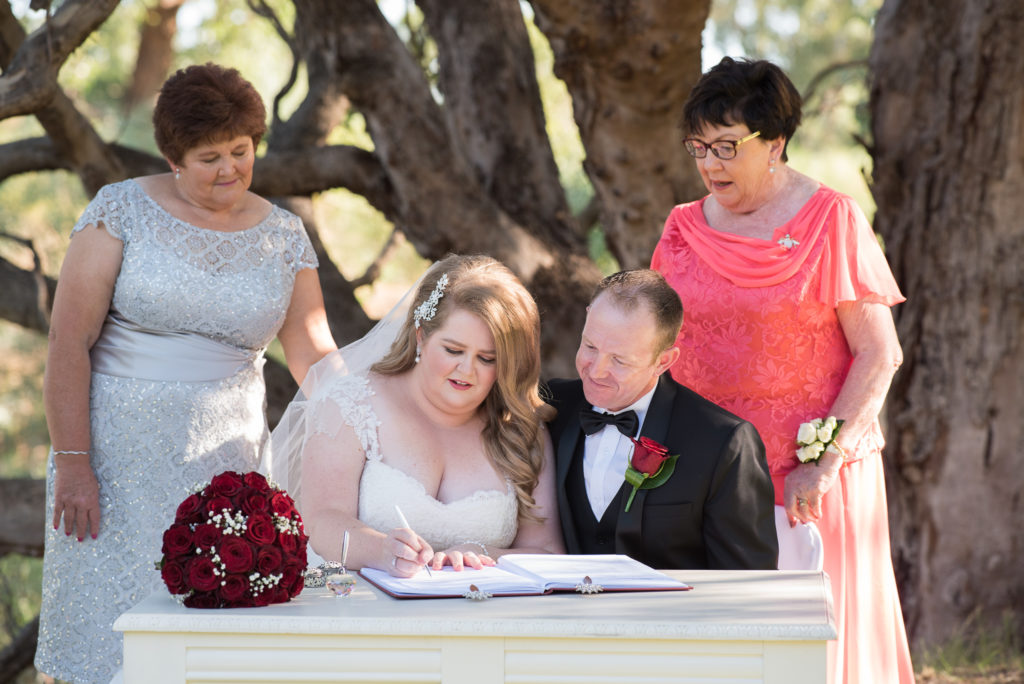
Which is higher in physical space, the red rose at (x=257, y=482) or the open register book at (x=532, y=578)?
the red rose at (x=257, y=482)

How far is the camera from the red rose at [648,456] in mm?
2896

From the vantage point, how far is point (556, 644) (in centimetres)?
218

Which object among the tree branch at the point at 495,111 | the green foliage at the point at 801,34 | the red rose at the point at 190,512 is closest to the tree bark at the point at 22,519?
the tree branch at the point at 495,111

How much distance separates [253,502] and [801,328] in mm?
1702

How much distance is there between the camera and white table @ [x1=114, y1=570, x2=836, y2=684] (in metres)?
2.16

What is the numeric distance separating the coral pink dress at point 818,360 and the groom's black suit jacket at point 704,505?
355 millimetres

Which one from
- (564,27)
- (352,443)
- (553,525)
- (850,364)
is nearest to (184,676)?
(352,443)

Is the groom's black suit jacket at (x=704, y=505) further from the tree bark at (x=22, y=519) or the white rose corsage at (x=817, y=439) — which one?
the tree bark at (x=22, y=519)

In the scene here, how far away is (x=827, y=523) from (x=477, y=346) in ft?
3.71

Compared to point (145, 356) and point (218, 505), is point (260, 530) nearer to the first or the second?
point (218, 505)

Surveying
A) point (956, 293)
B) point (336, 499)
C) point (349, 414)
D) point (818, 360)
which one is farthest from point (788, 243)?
point (956, 293)

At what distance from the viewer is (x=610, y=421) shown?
304cm

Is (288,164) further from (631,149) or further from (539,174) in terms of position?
(631,149)

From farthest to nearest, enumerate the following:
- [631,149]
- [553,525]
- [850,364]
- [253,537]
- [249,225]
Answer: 1. [631,149]
2. [249,225]
3. [850,364]
4. [553,525]
5. [253,537]
